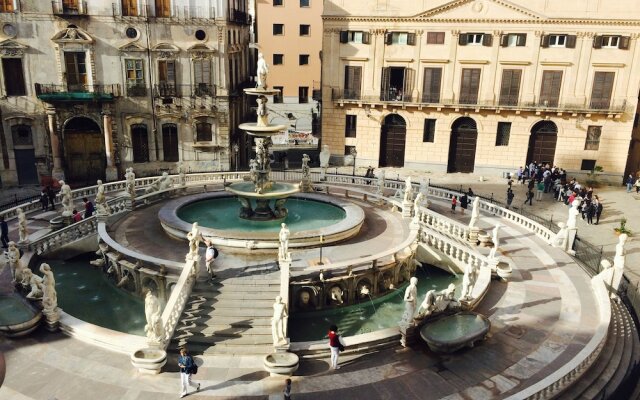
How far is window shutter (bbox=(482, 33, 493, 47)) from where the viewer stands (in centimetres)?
4266

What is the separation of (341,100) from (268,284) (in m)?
29.1

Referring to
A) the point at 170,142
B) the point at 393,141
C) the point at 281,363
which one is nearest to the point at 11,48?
the point at 170,142

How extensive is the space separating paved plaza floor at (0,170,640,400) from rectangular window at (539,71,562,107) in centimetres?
2751

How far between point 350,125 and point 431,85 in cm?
791

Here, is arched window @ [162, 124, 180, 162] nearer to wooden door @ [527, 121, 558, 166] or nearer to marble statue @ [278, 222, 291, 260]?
marble statue @ [278, 222, 291, 260]

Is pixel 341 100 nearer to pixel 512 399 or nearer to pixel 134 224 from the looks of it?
pixel 134 224

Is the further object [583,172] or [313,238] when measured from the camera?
[583,172]

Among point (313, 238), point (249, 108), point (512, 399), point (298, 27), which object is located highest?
point (298, 27)

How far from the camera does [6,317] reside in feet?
55.7

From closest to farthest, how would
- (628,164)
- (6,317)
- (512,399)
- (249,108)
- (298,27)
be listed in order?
1. (512,399)
2. (6,317)
3. (628,164)
4. (249,108)
5. (298,27)

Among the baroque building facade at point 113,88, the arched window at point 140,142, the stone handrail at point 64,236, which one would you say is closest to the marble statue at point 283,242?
the stone handrail at point 64,236

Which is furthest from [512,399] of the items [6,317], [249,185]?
[249,185]

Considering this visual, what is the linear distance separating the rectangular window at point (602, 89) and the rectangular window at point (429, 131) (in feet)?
41.9

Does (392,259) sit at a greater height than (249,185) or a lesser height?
lesser
